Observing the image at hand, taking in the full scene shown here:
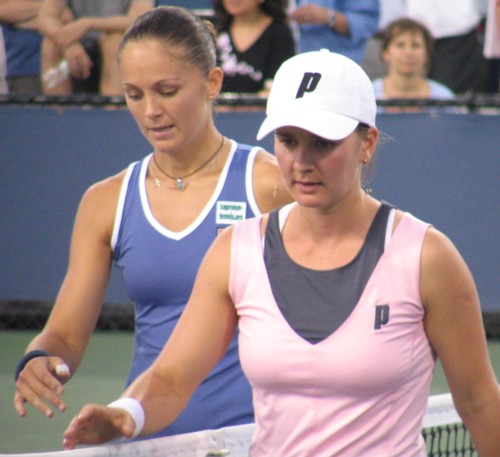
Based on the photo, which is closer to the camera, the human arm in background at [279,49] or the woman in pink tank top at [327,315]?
the woman in pink tank top at [327,315]

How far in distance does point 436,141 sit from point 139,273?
4358 mm

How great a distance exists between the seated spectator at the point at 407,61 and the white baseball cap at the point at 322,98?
4.68m

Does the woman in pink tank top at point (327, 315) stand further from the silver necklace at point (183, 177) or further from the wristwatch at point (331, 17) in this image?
the wristwatch at point (331, 17)

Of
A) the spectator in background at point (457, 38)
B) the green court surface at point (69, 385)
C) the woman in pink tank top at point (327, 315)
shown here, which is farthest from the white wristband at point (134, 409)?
the spectator in background at point (457, 38)

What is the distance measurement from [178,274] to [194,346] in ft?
2.04

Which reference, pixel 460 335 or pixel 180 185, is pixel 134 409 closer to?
pixel 460 335

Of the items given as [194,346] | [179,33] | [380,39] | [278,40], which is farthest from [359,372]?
[380,39]

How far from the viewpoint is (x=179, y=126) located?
3.21 meters

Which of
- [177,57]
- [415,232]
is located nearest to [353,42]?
[177,57]

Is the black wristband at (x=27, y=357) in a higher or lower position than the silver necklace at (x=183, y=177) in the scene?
lower

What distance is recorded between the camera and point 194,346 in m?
2.52

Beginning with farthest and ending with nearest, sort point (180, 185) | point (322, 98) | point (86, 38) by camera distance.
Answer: point (86, 38) → point (180, 185) → point (322, 98)

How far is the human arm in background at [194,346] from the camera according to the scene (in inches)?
97.6

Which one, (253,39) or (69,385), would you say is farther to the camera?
(253,39)
